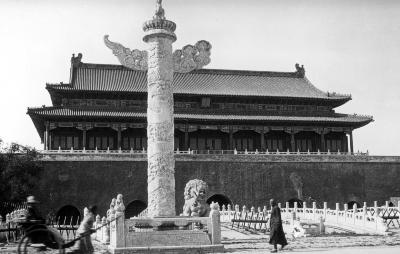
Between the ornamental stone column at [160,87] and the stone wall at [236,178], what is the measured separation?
60.6 feet

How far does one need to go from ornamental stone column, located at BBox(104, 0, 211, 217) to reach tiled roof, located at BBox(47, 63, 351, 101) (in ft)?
72.7

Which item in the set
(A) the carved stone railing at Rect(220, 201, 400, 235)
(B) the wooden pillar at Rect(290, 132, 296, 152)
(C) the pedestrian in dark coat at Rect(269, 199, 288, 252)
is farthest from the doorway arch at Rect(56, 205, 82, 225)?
(C) the pedestrian in dark coat at Rect(269, 199, 288, 252)

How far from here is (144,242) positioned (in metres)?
14.9

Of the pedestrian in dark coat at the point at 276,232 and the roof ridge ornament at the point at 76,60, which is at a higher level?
the roof ridge ornament at the point at 76,60

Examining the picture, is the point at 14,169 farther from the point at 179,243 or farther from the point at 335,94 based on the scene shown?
the point at 335,94

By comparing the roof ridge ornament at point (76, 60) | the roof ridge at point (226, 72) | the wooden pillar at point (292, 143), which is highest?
the roof ridge ornament at point (76, 60)

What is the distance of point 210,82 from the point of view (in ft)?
143

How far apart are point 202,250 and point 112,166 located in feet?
72.1

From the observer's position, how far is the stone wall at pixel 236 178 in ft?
116

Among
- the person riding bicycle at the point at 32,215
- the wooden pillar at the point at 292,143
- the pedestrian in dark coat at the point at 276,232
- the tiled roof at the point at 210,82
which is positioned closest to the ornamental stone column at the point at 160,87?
the pedestrian in dark coat at the point at 276,232

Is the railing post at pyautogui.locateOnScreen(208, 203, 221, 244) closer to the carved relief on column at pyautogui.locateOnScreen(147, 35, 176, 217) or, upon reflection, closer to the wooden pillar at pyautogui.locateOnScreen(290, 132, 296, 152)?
the carved relief on column at pyautogui.locateOnScreen(147, 35, 176, 217)

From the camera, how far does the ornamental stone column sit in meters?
17.0

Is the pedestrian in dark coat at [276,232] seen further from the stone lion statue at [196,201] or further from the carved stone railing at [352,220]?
the carved stone railing at [352,220]

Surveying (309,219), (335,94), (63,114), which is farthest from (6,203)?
(335,94)
